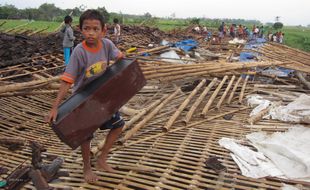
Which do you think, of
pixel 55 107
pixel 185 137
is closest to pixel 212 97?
pixel 185 137

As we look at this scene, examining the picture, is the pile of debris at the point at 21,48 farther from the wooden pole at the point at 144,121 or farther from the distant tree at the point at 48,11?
the distant tree at the point at 48,11

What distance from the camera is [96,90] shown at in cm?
245

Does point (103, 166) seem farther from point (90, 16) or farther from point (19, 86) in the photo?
point (19, 86)

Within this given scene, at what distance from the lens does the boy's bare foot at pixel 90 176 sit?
259 cm

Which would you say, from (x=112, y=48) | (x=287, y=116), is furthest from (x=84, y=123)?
(x=287, y=116)

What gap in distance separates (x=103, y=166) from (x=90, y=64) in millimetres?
886

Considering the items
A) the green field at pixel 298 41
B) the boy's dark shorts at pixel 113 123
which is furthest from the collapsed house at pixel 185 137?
the green field at pixel 298 41

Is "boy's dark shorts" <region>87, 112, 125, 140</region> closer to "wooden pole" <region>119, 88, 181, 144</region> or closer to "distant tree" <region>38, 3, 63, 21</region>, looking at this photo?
"wooden pole" <region>119, 88, 181, 144</region>

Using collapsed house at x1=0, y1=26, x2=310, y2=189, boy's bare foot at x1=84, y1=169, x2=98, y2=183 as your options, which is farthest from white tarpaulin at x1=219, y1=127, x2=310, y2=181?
boy's bare foot at x1=84, y1=169, x2=98, y2=183

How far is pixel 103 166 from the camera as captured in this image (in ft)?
9.07

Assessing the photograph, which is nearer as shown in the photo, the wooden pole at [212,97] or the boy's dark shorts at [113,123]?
the boy's dark shorts at [113,123]

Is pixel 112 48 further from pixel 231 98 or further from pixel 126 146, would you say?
pixel 231 98

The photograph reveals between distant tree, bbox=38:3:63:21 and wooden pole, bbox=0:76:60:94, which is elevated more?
distant tree, bbox=38:3:63:21

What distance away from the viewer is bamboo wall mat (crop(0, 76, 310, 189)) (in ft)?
8.61
